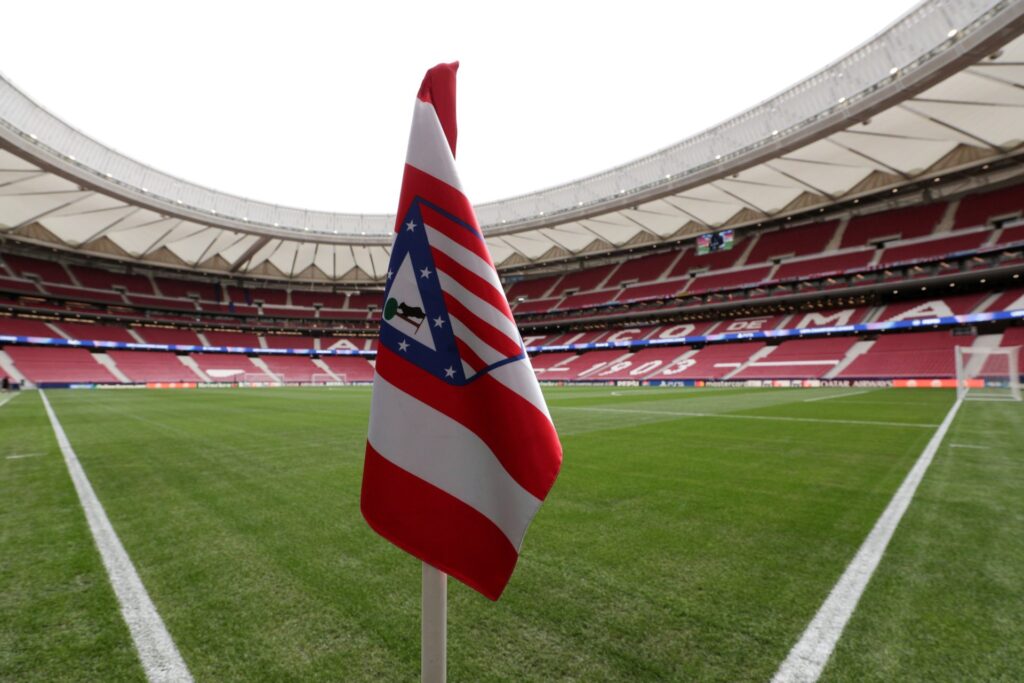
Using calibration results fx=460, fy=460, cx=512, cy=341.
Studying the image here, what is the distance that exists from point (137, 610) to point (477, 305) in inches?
93.7

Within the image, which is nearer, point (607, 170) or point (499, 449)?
point (499, 449)

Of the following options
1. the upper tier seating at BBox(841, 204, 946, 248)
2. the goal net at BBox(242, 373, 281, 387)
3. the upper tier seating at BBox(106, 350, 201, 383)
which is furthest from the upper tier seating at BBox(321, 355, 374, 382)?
the upper tier seating at BBox(841, 204, 946, 248)

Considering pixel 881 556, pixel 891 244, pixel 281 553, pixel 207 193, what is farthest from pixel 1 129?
pixel 891 244

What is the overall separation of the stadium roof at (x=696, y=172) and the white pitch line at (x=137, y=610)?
91.5 feet

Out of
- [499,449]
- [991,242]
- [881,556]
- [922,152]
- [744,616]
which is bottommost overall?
[881,556]

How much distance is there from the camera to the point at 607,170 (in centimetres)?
3831

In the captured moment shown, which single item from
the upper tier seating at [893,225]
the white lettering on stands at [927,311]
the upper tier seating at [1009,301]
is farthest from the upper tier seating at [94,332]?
the upper tier seating at [1009,301]

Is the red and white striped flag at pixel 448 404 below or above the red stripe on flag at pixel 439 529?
above

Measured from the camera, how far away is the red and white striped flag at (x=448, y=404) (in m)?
1.43

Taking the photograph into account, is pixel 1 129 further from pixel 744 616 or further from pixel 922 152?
pixel 922 152

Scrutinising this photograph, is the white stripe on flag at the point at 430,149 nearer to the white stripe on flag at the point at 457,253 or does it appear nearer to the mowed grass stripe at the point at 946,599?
the white stripe on flag at the point at 457,253

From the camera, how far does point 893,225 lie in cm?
3812

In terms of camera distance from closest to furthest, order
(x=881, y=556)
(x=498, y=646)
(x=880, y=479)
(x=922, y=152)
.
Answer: (x=498, y=646), (x=881, y=556), (x=880, y=479), (x=922, y=152)

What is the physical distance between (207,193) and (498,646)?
46822mm
